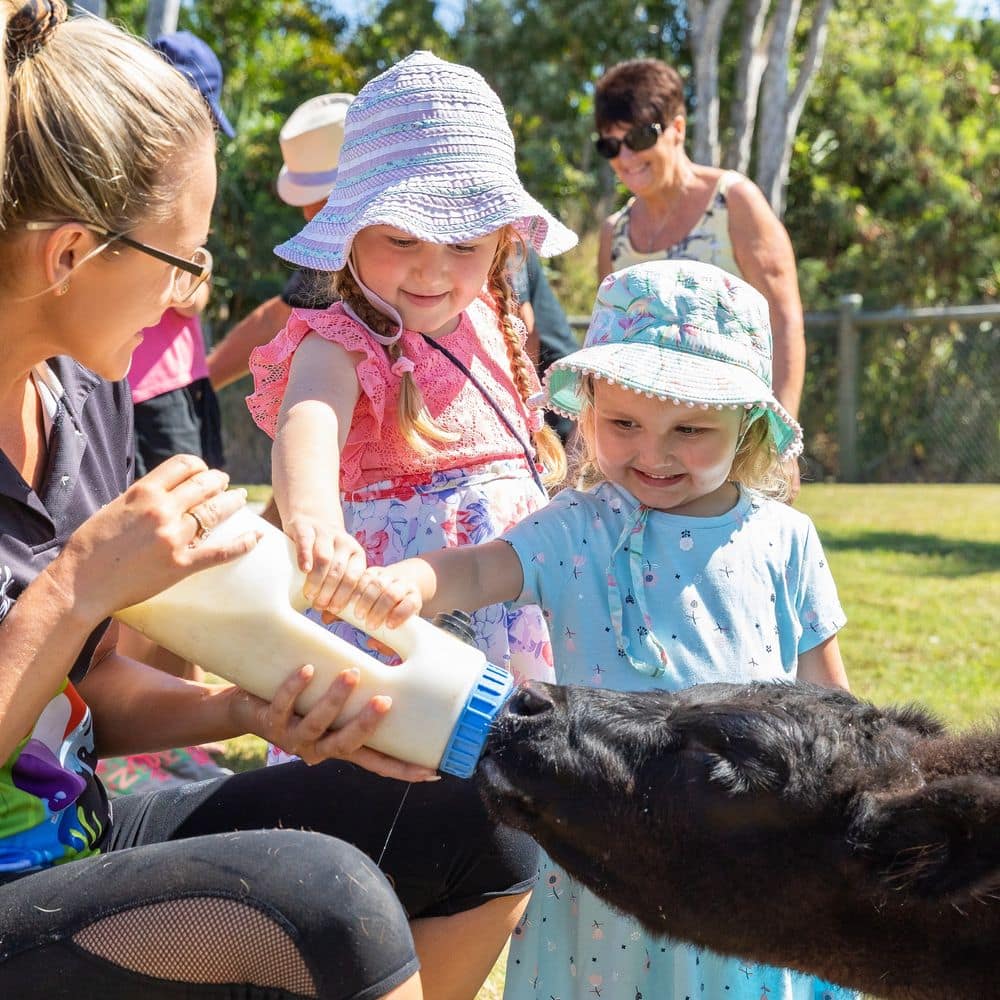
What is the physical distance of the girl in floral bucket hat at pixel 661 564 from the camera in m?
2.84

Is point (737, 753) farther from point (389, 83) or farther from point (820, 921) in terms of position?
point (389, 83)

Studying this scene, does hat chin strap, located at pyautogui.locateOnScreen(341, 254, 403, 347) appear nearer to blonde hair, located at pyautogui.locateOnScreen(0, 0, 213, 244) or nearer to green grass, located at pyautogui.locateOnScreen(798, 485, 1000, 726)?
blonde hair, located at pyautogui.locateOnScreen(0, 0, 213, 244)

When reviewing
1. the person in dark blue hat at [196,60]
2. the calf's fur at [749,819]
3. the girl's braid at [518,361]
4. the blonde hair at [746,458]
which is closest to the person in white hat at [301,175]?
the person in dark blue hat at [196,60]

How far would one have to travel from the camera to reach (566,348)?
5230 millimetres

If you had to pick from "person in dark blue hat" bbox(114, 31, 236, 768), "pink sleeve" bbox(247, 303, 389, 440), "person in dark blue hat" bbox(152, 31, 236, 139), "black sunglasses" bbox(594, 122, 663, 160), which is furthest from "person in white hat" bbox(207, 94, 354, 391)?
"pink sleeve" bbox(247, 303, 389, 440)

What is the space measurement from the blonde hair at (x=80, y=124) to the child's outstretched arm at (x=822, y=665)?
1.71 metres

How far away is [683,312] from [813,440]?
50.1ft

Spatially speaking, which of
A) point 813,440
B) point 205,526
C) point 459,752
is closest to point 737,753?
point 459,752

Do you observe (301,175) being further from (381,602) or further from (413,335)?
(381,602)

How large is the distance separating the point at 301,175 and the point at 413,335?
292 centimetres

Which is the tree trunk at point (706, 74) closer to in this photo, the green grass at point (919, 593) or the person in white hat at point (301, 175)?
the green grass at point (919, 593)

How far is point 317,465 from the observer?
2.79 m

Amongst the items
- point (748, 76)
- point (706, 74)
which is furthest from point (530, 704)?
point (748, 76)

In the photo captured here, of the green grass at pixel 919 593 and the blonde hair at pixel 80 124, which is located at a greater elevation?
the blonde hair at pixel 80 124
